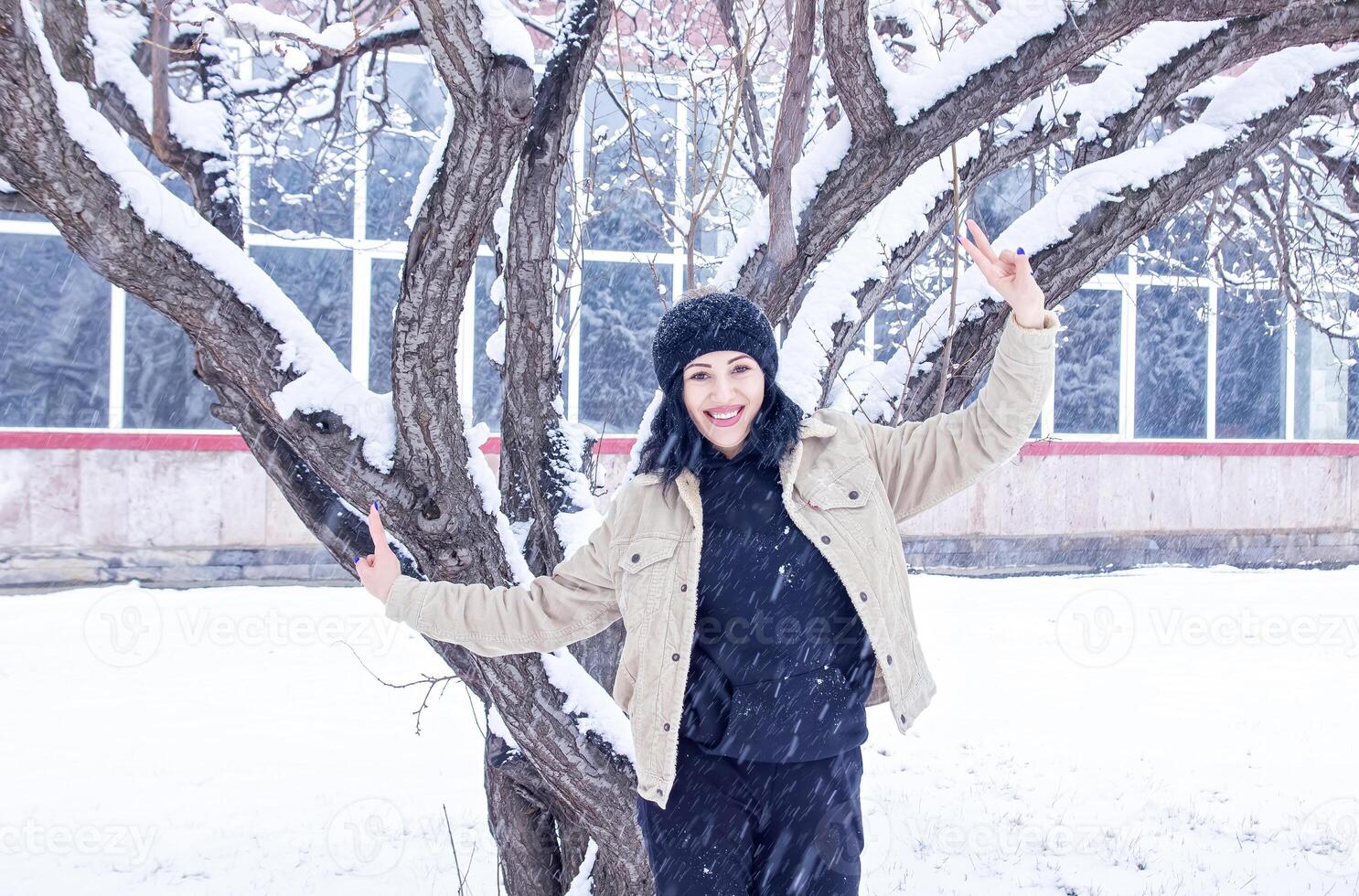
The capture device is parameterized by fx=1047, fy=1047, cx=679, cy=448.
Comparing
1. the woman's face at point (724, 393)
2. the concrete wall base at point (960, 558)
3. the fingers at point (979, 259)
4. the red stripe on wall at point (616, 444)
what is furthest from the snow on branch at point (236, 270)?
the concrete wall base at point (960, 558)

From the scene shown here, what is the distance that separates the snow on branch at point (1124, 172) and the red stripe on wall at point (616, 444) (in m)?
3.90

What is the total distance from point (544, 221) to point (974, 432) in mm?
1356

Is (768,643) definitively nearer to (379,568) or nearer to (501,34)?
(379,568)

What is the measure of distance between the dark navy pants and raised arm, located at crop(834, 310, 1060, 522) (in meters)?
0.54

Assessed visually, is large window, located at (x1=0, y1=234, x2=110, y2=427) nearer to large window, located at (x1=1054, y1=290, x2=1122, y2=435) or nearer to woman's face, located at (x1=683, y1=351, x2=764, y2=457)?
woman's face, located at (x1=683, y1=351, x2=764, y2=457)

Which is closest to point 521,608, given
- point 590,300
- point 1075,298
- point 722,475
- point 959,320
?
point 722,475

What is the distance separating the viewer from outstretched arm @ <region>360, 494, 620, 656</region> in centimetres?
216

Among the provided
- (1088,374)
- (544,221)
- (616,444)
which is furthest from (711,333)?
(1088,374)

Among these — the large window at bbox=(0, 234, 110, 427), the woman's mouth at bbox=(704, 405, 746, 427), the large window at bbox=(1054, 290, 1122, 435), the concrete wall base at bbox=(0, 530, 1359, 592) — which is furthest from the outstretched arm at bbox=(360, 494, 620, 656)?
the large window at bbox=(1054, 290, 1122, 435)

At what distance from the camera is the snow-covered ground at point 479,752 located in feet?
14.9

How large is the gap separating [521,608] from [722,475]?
1.65 ft

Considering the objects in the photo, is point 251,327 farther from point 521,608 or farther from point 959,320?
point 959,320

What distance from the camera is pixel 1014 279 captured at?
185 cm

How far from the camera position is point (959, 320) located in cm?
305
